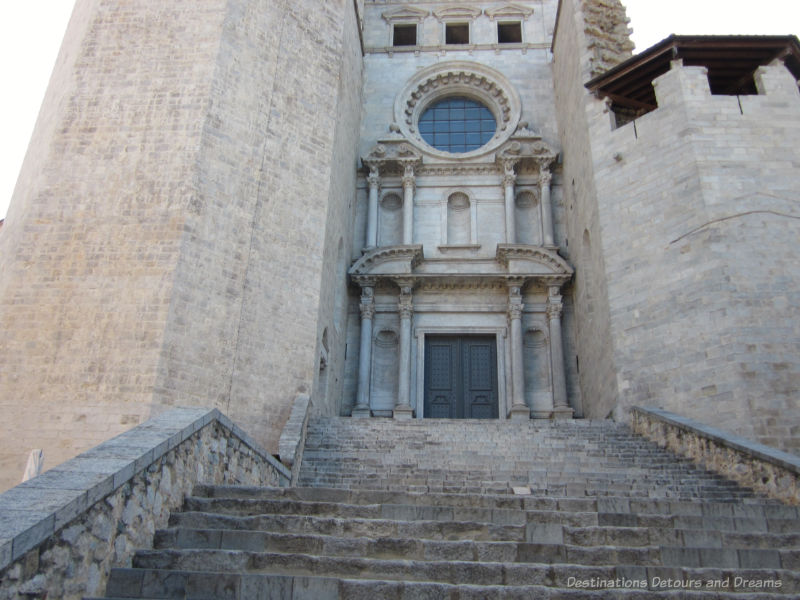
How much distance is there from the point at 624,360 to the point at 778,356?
2.28 metres

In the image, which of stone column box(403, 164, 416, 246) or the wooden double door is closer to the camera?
the wooden double door

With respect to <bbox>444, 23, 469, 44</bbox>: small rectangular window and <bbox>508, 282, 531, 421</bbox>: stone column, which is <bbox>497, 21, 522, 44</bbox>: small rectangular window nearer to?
<bbox>444, 23, 469, 44</bbox>: small rectangular window

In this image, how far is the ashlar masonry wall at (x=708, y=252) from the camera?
10.1 meters

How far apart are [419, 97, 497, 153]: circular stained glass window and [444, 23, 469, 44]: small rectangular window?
7.15 feet

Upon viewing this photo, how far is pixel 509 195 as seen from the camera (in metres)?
16.2

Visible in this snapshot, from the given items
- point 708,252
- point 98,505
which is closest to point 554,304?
point 708,252

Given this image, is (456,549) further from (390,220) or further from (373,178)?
(373,178)

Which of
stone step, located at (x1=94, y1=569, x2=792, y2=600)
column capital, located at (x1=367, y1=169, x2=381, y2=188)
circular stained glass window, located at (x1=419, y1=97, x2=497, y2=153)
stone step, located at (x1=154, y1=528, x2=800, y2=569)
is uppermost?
circular stained glass window, located at (x1=419, y1=97, x2=497, y2=153)

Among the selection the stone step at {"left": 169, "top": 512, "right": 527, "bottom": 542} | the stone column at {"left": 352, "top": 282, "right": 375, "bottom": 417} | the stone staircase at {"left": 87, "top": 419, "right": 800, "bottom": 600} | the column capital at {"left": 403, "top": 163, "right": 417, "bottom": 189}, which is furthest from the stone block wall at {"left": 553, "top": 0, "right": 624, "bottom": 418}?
the stone step at {"left": 169, "top": 512, "right": 527, "bottom": 542}

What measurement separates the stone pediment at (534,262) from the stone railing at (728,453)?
4753mm

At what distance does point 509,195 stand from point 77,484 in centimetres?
1345

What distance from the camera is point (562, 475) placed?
28.1 ft

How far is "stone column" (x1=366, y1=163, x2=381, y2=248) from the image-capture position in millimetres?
16109

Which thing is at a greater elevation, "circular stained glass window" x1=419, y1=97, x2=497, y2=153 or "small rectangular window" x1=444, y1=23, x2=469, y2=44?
"small rectangular window" x1=444, y1=23, x2=469, y2=44
